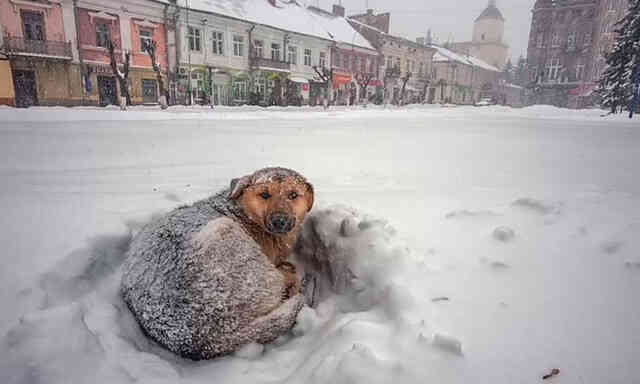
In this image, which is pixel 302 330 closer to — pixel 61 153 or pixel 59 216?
pixel 59 216

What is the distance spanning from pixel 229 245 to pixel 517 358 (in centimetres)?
138

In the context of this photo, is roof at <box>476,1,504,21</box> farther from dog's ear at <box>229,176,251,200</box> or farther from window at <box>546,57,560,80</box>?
dog's ear at <box>229,176,251,200</box>

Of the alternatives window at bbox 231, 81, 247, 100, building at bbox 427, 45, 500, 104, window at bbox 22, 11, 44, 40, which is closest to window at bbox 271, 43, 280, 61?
window at bbox 231, 81, 247, 100

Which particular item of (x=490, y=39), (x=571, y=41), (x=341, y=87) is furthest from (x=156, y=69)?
(x=490, y=39)

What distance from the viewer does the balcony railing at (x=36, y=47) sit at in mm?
9528

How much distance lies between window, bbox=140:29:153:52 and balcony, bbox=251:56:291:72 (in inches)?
292

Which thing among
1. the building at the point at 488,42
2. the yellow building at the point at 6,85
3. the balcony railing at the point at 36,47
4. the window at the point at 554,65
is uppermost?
the building at the point at 488,42

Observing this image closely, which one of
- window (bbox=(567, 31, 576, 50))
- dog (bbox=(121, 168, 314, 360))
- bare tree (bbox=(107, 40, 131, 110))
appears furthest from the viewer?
bare tree (bbox=(107, 40, 131, 110))

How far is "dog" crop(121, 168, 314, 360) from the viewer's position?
1.50 metres

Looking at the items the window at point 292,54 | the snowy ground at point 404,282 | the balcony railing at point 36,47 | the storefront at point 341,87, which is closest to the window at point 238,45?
the window at point 292,54

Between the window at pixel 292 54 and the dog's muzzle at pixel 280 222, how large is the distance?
24.3 m

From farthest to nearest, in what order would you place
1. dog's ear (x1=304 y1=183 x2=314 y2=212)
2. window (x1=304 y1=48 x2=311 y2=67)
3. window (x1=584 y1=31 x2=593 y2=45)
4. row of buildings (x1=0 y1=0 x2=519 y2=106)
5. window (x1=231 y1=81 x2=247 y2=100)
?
window (x1=304 y1=48 x2=311 y2=67), window (x1=231 y1=81 x2=247 y2=100), window (x1=584 y1=31 x2=593 y2=45), row of buildings (x1=0 y1=0 x2=519 y2=106), dog's ear (x1=304 y1=183 x2=314 y2=212)

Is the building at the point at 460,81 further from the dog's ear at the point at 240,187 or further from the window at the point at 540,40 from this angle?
the dog's ear at the point at 240,187

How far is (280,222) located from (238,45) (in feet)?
72.6
